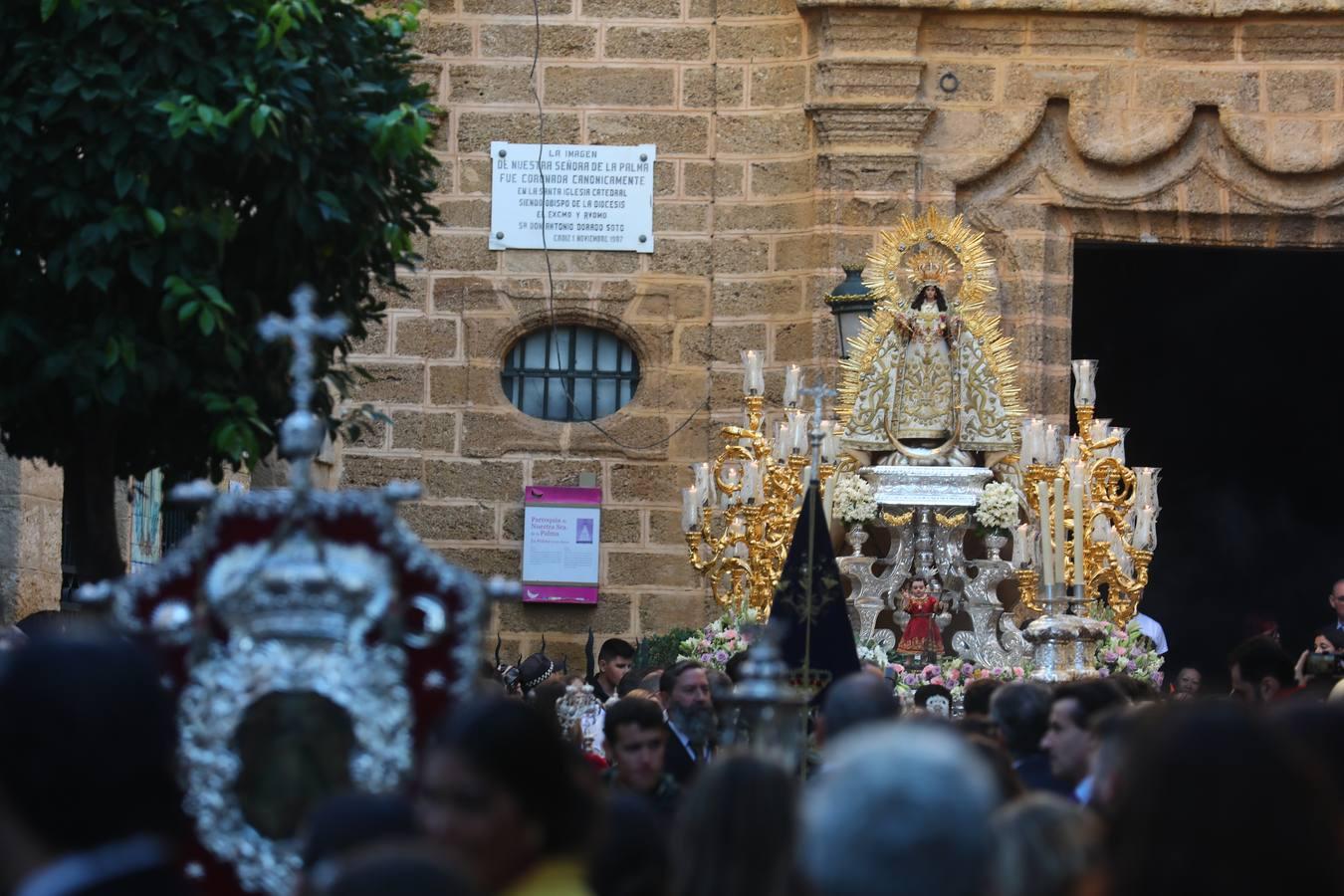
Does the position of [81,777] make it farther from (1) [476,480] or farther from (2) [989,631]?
(1) [476,480]

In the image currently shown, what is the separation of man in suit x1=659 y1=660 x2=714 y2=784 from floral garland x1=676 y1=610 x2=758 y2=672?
10.3 feet

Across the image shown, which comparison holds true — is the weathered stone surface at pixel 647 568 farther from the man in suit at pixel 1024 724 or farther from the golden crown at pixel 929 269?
the man in suit at pixel 1024 724

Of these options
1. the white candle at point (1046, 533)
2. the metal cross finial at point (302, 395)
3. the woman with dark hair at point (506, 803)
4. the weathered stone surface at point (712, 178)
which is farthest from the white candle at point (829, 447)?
the woman with dark hair at point (506, 803)

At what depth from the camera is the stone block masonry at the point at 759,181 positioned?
52.5 feet

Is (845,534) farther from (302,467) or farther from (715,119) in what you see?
(302,467)

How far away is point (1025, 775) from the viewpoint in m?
6.70

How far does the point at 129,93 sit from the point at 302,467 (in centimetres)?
334

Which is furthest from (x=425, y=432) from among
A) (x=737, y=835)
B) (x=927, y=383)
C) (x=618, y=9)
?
(x=737, y=835)

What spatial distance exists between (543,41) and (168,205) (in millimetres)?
8768

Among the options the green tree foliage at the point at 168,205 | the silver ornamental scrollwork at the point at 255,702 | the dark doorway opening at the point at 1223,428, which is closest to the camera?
the silver ornamental scrollwork at the point at 255,702

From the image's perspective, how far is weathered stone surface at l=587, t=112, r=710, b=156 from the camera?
1652 cm

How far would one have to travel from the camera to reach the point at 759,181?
16.5 metres

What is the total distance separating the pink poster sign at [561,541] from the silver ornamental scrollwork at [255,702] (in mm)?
11417

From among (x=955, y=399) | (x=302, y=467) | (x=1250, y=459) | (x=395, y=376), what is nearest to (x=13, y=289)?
(x=302, y=467)
